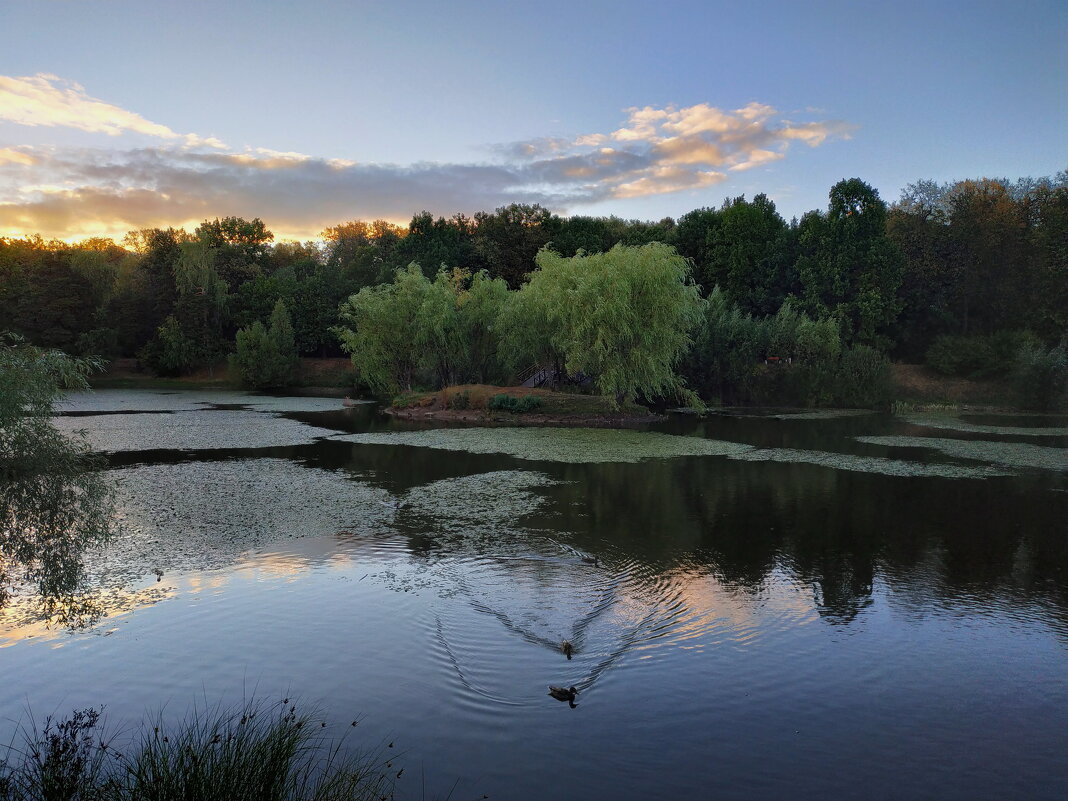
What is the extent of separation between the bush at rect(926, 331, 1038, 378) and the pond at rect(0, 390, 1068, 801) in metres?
34.7

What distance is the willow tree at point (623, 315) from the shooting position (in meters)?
37.5

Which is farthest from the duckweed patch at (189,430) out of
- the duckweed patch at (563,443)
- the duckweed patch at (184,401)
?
the duckweed patch at (184,401)

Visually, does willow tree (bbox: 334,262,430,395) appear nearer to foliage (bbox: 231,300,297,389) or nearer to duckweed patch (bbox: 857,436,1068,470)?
foliage (bbox: 231,300,297,389)

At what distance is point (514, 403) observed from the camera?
37.6 metres

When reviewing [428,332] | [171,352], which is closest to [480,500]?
[428,332]

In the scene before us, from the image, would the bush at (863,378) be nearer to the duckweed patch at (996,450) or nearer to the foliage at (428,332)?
the duckweed patch at (996,450)

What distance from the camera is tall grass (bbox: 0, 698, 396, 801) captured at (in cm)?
478

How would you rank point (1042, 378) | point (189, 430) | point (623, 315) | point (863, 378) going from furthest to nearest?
point (863, 378) < point (1042, 378) < point (623, 315) < point (189, 430)

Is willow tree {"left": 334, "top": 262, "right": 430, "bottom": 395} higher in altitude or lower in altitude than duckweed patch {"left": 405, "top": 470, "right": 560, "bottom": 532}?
higher

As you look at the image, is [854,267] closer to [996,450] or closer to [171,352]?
[996,450]

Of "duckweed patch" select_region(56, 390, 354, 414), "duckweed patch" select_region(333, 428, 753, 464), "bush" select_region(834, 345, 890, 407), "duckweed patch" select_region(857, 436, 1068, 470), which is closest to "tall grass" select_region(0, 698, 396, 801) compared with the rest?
"duckweed patch" select_region(333, 428, 753, 464)

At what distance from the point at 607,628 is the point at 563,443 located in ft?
64.0

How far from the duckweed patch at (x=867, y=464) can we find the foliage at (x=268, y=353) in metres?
49.6

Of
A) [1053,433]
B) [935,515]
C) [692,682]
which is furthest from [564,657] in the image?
[1053,433]
